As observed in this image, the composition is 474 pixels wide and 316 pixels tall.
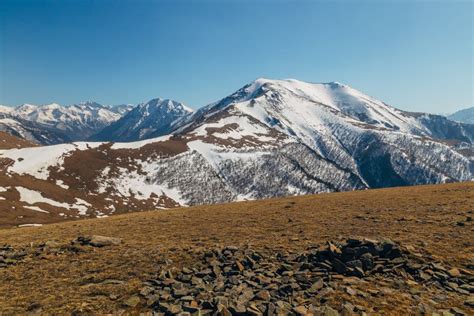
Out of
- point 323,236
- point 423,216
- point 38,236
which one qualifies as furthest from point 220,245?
point 38,236

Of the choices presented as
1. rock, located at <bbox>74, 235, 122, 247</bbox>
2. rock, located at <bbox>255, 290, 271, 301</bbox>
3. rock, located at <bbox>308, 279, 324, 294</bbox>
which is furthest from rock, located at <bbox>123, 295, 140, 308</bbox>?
rock, located at <bbox>74, 235, 122, 247</bbox>

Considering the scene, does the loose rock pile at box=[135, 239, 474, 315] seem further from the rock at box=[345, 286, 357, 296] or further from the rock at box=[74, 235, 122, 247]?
the rock at box=[74, 235, 122, 247]

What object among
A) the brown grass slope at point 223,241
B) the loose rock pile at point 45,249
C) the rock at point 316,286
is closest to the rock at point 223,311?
the rock at point 316,286

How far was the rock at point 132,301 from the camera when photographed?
1295 cm

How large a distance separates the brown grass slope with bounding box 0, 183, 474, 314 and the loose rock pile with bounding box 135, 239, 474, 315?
1.06m

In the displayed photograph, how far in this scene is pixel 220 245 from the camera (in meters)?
19.8

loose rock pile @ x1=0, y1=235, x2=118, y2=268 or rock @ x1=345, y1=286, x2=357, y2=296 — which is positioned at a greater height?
loose rock pile @ x1=0, y1=235, x2=118, y2=268

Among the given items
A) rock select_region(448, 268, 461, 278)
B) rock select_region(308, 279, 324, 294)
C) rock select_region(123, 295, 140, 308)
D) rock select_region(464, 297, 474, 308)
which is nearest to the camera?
rock select_region(464, 297, 474, 308)

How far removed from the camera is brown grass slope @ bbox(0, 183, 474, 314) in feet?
44.3

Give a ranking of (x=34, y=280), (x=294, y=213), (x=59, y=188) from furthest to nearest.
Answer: (x=59, y=188)
(x=294, y=213)
(x=34, y=280)

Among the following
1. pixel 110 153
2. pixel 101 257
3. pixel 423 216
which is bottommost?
pixel 423 216

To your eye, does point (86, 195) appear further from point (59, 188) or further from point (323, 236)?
point (323, 236)

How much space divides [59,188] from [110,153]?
5263 cm

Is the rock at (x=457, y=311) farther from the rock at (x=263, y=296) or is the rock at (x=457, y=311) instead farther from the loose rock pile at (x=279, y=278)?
the rock at (x=263, y=296)
